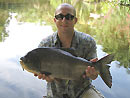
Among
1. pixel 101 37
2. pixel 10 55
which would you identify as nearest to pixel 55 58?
pixel 10 55

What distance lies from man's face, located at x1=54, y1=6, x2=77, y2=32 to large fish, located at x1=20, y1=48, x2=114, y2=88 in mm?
541

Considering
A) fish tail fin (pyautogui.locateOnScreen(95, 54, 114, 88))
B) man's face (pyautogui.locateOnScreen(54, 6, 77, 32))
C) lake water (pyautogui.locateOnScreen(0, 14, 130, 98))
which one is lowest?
lake water (pyautogui.locateOnScreen(0, 14, 130, 98))

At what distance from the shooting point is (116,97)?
16.3 feet

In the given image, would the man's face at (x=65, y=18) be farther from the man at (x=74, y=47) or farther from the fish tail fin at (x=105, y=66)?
the fish tail fin at (x=105, y=66)

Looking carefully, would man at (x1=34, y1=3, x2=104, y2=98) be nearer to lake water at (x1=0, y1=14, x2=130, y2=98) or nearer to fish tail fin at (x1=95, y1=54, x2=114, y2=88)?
fish tail fin at (x1=95, y1=54, x2=114, y2=88)

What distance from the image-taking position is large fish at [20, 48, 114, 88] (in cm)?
249

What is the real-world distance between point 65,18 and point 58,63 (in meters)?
0.77

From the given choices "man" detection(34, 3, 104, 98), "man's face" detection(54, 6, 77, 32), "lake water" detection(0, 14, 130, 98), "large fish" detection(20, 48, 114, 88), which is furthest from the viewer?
"lake water" detection(0, 14, 130, 98)

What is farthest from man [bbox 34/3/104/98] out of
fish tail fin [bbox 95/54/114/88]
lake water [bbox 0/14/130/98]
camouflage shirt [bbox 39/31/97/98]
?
lake water [bbox 0/14/130/98]

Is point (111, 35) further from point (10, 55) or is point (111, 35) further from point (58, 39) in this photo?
point (58, 39)

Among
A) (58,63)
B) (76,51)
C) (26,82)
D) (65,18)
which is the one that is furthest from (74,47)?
(26,82)

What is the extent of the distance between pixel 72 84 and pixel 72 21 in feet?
3.16

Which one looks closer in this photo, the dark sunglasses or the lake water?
the dark sunglasses

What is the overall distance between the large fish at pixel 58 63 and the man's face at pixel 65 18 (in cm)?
54
